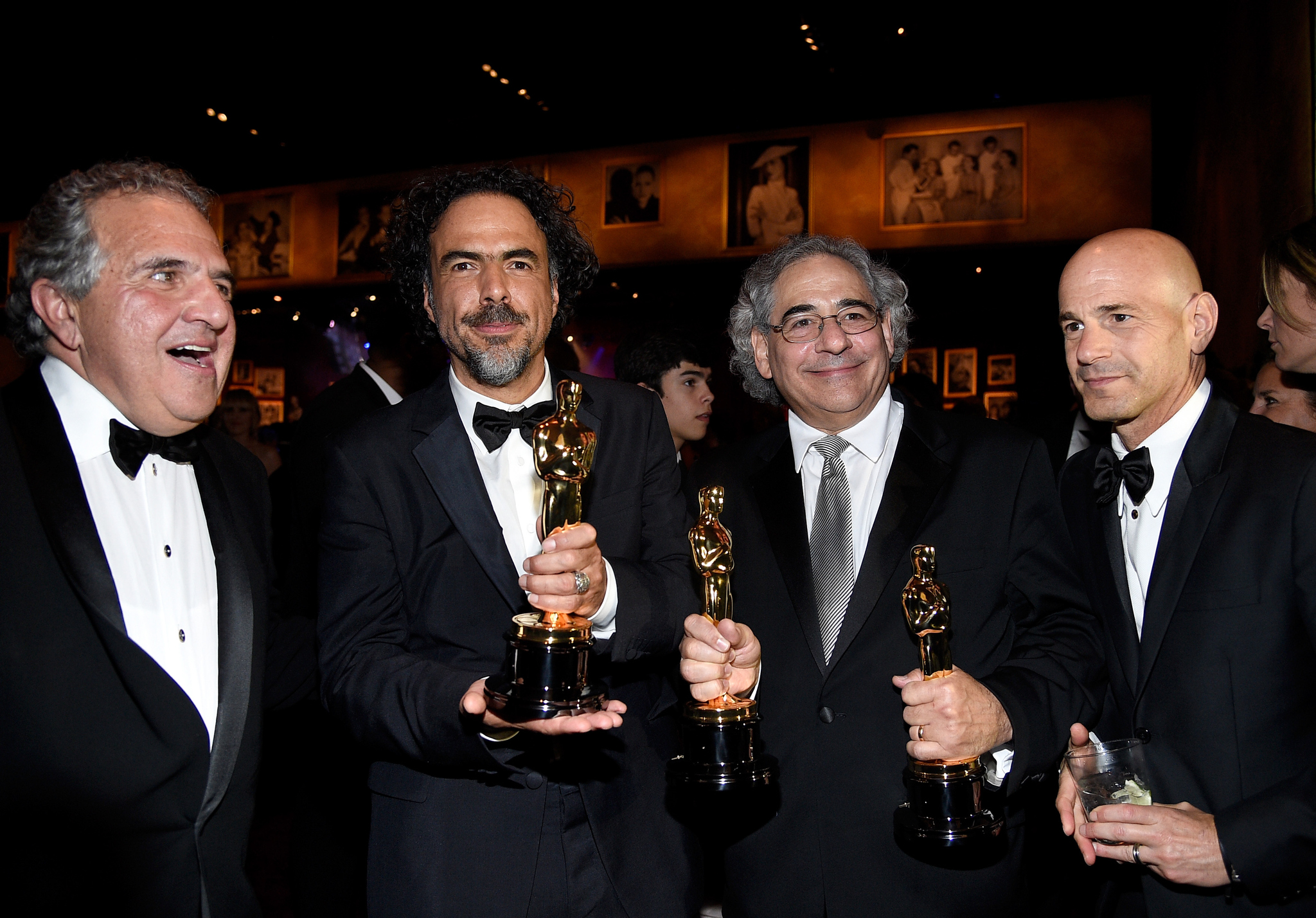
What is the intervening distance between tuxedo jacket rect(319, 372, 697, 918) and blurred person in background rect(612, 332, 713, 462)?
2.64m

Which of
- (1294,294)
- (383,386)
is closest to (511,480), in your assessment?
(383,386)

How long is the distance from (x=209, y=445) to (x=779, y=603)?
1.60 meters

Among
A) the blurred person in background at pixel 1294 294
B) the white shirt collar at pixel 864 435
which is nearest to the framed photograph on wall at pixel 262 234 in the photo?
the white shirt collar at pixel 864 435

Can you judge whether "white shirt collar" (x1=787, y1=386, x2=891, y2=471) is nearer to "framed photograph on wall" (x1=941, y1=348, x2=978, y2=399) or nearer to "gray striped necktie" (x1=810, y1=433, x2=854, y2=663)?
"gray striped necktie" (x1=810, y1=433, x2=854, y2=663)

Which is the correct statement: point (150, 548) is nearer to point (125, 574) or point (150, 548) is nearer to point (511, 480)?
point (125, 574)

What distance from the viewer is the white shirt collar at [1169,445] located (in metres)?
2.41

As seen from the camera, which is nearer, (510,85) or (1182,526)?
(1182,526)

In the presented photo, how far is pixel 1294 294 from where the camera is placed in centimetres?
298

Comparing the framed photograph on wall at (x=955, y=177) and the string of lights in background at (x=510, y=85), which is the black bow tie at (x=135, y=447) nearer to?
the string of lights in background at (x=510, y=85)

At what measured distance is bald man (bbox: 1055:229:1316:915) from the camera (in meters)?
2.04

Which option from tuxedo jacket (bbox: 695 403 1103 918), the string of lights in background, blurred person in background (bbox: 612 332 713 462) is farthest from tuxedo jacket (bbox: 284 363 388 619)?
the string of lights in background

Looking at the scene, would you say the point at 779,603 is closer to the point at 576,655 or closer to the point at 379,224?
the point at 576,655

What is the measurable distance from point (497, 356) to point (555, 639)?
970 mm

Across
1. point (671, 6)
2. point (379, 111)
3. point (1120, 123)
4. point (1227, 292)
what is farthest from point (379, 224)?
point (1227, 292)
